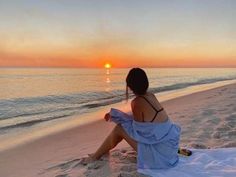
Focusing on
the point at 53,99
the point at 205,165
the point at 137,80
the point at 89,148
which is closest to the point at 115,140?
the point at 137,80

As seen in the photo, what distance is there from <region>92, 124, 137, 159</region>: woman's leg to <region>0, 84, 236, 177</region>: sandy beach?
13 cm

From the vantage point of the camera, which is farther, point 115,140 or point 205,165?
point 115,140

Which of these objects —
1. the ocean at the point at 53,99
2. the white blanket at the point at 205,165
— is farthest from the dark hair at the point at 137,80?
the ocean at the point at 53,99

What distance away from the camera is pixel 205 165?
4.62 metres

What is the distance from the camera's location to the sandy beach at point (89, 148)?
15.8ft

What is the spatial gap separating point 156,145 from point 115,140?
0.74 metres

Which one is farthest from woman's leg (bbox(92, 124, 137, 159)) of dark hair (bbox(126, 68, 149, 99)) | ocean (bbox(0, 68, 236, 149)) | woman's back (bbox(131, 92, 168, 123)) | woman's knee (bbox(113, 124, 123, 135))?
ocean (bbox(0, 68, 236, 149))

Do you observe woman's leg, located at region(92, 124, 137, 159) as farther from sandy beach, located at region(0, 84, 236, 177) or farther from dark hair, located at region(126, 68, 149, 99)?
dark hair, located at region(126, 68, 149, 99)

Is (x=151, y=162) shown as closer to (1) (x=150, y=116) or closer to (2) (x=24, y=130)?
(1) (x=150, y=116)

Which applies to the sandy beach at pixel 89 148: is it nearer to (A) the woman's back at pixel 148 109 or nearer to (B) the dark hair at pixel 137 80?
(A) the woman's back at pixel 148 109

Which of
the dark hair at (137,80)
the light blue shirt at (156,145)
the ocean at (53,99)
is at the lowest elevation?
the ocean at (53,99)

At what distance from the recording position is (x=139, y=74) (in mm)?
4367

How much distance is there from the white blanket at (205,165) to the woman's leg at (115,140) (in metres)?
0.52

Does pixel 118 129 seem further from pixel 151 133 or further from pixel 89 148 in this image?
pixel 89 148
